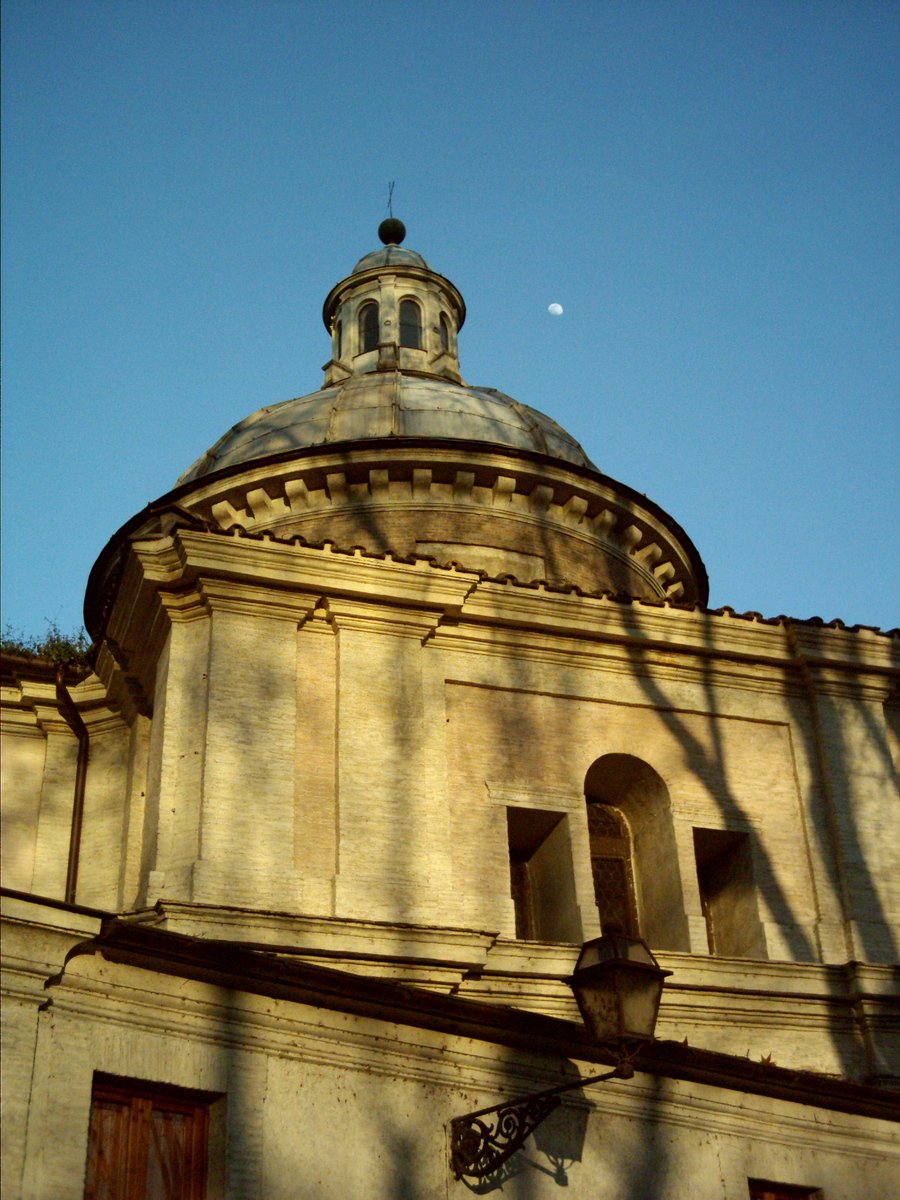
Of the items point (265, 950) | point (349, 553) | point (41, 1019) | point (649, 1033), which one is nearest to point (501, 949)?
point (265, 950)

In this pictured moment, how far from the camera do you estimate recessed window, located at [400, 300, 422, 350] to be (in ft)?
94.8

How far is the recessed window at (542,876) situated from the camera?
52.6 ft

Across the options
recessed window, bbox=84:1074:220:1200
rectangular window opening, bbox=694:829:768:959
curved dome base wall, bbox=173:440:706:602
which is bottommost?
recessed window, bbox=84:1074:220:1200

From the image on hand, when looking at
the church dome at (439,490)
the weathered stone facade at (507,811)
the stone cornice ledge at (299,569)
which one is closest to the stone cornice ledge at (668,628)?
the weathered stone facade at (507,811)

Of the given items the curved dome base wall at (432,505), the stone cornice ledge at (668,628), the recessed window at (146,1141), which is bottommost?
the recessed window at (146,1141)

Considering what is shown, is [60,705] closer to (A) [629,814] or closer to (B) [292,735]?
(B) [292,735]

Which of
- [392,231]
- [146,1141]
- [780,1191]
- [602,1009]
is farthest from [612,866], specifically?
[392,231]

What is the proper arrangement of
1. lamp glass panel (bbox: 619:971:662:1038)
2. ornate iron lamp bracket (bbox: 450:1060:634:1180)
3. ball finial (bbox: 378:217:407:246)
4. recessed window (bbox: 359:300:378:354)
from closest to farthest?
lamp glass panel (bbox: 619:971:662:1038) → ornate iron lamp bracket (bbox: 450:1060:634:1180) → recessed window (bbox: 359:300:378:354) → ball finial (bbox: 378:217:407:246)

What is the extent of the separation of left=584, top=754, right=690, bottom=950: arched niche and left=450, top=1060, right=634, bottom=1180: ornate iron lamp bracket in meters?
5.87

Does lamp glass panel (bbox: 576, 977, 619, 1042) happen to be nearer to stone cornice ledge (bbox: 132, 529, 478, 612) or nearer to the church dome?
stone cornice ledge (bbox: 132, 529, 478, 612)

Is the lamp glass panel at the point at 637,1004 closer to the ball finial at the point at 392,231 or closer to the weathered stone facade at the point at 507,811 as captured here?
the weathered stone facade at the point at 507,811

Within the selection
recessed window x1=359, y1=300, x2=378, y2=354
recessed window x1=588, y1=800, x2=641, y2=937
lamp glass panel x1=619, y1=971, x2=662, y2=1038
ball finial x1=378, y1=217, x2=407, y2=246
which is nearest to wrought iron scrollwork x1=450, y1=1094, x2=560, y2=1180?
lamp glass panel x1=619, y1=971, x2=662, y2=1038

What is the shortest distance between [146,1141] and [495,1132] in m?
2.14

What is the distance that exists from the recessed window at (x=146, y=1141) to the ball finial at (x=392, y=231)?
83.2 ft
